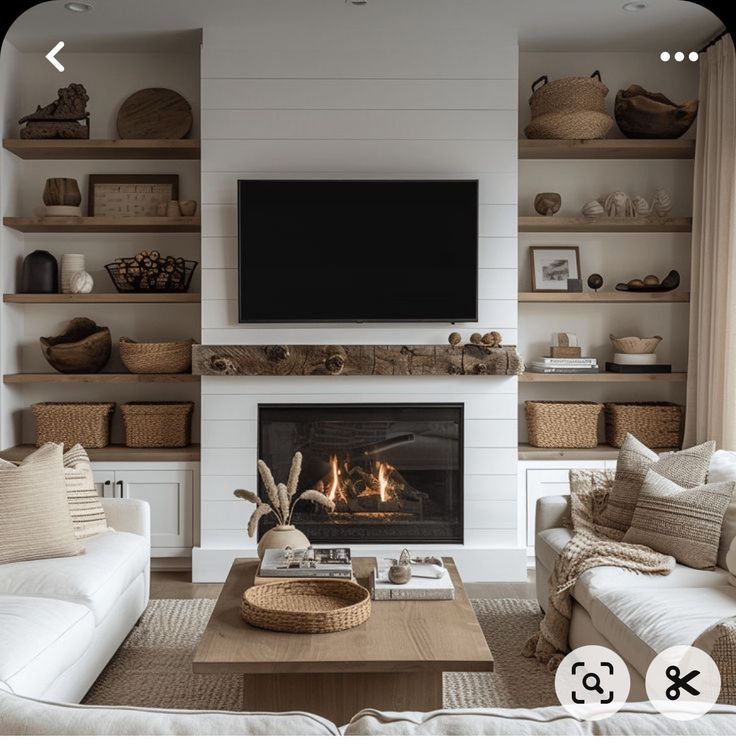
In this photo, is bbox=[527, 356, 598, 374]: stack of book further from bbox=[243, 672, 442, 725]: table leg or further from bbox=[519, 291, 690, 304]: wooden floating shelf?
bbox=[243, 672, 442, 725]: table leg

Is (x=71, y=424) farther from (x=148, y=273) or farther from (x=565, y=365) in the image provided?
(x=565, y=365)

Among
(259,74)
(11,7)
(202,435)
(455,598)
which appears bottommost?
(455,598)

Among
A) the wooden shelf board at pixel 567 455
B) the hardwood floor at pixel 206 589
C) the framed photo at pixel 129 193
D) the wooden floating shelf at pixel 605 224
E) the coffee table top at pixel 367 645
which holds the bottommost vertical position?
the hardwood floor at pixel 206 589

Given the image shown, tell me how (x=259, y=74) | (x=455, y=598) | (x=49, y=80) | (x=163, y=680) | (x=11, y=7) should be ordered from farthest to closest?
(x=49, y=80) → (x=259, y=74) → (x=163, y=680) → (x=455, y=598) → (x=11, y=7)

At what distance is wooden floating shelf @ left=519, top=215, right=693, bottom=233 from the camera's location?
4.51 metres

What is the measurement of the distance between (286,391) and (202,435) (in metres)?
0.48

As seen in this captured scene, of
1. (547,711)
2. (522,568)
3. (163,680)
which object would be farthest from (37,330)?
(547,711)

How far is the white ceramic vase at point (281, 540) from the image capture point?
10.1 ft

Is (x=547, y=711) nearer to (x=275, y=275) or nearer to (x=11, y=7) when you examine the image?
(x=11, y=7)

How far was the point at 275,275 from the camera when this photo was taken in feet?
14.1

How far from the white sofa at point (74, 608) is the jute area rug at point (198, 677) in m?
0.10

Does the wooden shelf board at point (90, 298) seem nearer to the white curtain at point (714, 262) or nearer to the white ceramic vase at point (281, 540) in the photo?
the white ceramic vase at point (281, 540)

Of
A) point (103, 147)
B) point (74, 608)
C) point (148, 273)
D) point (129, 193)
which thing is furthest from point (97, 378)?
point (74, 608)

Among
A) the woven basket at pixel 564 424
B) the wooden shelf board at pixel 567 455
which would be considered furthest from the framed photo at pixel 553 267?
the wooden shelf board at pixel 567 455
